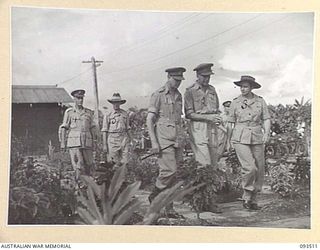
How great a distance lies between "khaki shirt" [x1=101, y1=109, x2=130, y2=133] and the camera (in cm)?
73

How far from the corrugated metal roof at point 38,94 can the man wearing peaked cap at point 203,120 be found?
176 mm

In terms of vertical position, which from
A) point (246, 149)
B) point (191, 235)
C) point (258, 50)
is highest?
point (258, 50)

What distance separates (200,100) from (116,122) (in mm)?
123

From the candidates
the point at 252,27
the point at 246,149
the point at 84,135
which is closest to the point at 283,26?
the point at 252,27

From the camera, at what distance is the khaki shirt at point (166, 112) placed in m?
0.74

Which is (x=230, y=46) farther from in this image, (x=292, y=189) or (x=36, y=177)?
(x=36, y=177)

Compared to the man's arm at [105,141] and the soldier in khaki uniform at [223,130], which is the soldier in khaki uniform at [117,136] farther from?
the soldier in khaki uniform at [223,130]

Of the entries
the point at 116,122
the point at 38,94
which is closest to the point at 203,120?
the point at 116,122

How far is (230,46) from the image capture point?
737 mm

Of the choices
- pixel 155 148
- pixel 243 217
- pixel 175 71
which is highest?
pixel 175 71

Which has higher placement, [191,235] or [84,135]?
[84,135]

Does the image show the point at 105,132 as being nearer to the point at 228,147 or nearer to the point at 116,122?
the point at 116,122

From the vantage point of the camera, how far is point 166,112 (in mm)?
740

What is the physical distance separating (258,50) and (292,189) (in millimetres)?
203
